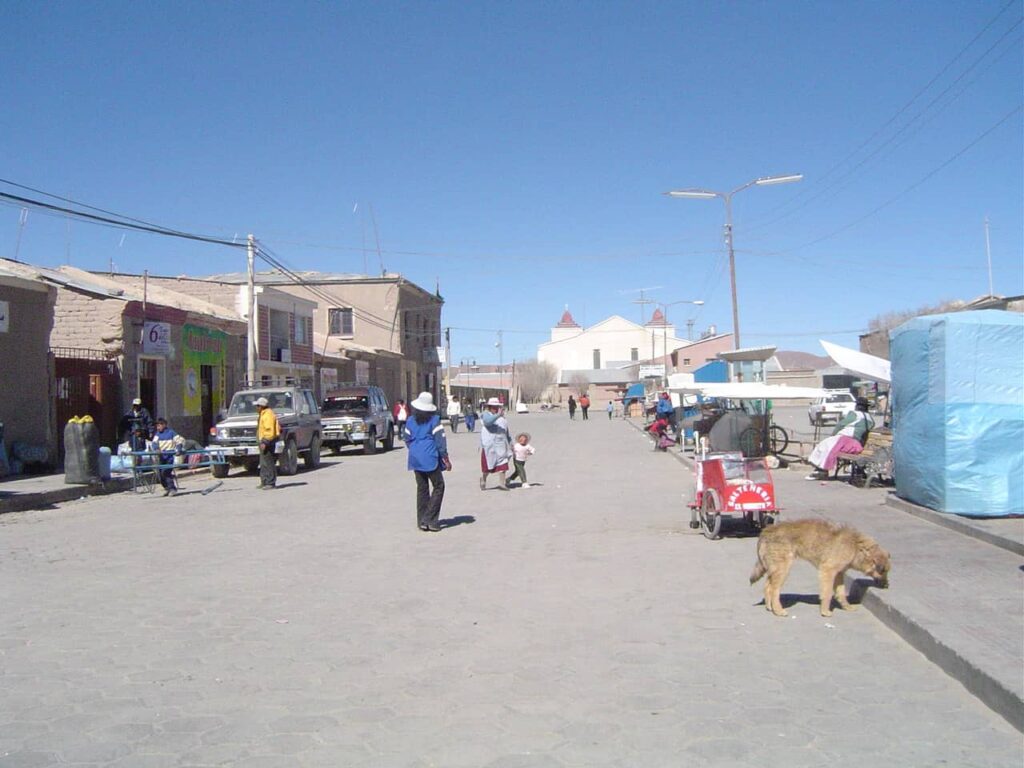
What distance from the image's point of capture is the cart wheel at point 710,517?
10961mm

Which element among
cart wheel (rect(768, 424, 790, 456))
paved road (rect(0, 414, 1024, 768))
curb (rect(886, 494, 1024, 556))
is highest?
cart wheel (rect(768, 424, 790, 456))

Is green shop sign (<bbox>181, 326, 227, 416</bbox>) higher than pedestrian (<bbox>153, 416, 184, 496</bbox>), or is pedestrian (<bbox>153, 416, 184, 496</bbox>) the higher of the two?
green shop sign (<bbox>181, 326, 227, 416</bbox>)

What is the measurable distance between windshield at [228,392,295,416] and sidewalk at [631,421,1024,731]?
14.2 m

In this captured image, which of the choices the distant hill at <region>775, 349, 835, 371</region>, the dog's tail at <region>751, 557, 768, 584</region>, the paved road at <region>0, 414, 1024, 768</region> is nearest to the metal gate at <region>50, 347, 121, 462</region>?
the paved road at <region>0, 414, 1024, 768</region>

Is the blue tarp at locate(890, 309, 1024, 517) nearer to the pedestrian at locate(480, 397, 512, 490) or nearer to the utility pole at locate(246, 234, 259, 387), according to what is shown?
the pedestrian at locate(480, 397, 512, 490)

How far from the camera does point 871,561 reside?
7.33 metres

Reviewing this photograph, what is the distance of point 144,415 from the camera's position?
76.1 feet

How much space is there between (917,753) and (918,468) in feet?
26.4

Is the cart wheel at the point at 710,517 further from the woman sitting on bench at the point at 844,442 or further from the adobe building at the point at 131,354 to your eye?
the adobe building at the point at 131,354

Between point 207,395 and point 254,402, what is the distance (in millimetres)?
9237

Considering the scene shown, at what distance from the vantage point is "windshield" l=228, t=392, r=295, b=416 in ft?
76.1

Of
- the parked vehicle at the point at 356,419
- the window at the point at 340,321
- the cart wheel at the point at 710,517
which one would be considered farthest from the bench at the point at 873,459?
the window at the point at 340,321

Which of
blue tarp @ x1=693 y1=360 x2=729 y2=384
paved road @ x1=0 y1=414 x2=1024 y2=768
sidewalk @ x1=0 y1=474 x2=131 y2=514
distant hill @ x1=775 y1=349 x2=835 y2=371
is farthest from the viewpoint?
distant hill @ x1=775 y1=349 x2=835 y2=371

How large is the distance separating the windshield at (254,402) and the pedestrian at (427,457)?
466 inches
